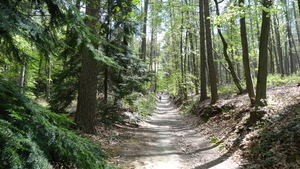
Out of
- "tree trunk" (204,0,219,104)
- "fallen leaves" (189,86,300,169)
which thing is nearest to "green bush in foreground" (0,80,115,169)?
"fallen leaves" (189,86,300,169)

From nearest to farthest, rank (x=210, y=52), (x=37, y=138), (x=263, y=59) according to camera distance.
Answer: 1. (x=37, y=138)
2. (x=263, y=59)
3. (x=210, y=52)

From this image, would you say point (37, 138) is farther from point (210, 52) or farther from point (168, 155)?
point (210, 52)

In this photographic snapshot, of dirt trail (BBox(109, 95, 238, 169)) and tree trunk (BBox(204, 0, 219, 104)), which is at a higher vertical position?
tree trunk (BBox(204, 0, 219, 104))

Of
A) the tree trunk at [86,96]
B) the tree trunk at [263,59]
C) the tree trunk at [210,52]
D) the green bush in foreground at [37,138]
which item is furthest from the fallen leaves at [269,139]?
the tree trunk at [86,96]

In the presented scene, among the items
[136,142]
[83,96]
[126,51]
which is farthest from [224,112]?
[83,96]

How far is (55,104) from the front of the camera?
8.76 m

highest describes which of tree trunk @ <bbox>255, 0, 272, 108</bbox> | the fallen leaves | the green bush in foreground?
tree trunk @ <bbox>255, 0, 272, 108</bbox>

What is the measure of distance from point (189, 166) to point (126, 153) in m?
2.07

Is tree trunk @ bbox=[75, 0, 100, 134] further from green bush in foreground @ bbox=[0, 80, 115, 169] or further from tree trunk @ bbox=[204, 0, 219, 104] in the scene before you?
tree trunk @ bbox=[204, 0, 219, 104]

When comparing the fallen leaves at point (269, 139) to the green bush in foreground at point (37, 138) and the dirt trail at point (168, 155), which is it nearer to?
the dirt trail at point (168, 155)

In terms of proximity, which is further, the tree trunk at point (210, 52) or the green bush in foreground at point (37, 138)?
the tree trunk at point (210, 52)

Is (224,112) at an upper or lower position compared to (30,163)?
lower

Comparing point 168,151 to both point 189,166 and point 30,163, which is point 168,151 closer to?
point 189,166

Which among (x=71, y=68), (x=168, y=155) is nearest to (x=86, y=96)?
(x=71, y=68)
